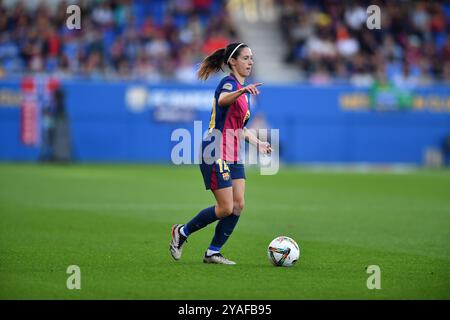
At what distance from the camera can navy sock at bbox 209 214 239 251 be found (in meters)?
10.3

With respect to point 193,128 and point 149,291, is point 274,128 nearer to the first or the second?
point 193,128

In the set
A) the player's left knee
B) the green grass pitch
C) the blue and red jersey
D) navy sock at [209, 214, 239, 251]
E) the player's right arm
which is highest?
the player's right arm

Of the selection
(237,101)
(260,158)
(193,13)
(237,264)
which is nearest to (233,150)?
(237,101)

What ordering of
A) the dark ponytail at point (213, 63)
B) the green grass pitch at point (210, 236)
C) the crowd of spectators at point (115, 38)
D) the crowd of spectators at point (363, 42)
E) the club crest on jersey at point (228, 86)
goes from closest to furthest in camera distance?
the green grass pitch at point (210, 236)
the club crest on jersey at point (228, 86)
the dark ponytail at point (213, 63)
the crowd of spectators at point (115, 38)
the crowd of spectators at point (363, 42)

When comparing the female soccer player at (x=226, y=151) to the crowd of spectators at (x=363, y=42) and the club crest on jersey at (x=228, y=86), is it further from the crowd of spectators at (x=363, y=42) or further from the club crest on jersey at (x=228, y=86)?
the crowd of spectators at (x=363, y=42)

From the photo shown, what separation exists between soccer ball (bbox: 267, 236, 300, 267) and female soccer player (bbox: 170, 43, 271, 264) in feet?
1.63

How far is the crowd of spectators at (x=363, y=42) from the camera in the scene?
117ft

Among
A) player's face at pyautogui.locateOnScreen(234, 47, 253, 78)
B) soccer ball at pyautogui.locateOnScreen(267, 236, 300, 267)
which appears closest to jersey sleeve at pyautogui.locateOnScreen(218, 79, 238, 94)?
player's face at pyautogui.locateOnScreen(234, 47, 253, 78)

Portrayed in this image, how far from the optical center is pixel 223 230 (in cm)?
1035

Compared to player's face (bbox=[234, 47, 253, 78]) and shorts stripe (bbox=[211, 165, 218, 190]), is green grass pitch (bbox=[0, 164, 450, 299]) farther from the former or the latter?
player's face (bbox=[234, 47, 253, 78])

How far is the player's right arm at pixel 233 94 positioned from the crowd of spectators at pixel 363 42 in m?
25.4

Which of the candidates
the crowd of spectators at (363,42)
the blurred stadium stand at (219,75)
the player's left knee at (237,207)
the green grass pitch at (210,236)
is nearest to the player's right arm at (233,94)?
the player's left knee at (237,207)

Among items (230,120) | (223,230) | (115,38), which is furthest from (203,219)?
(115,38)

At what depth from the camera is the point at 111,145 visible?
108 feet
